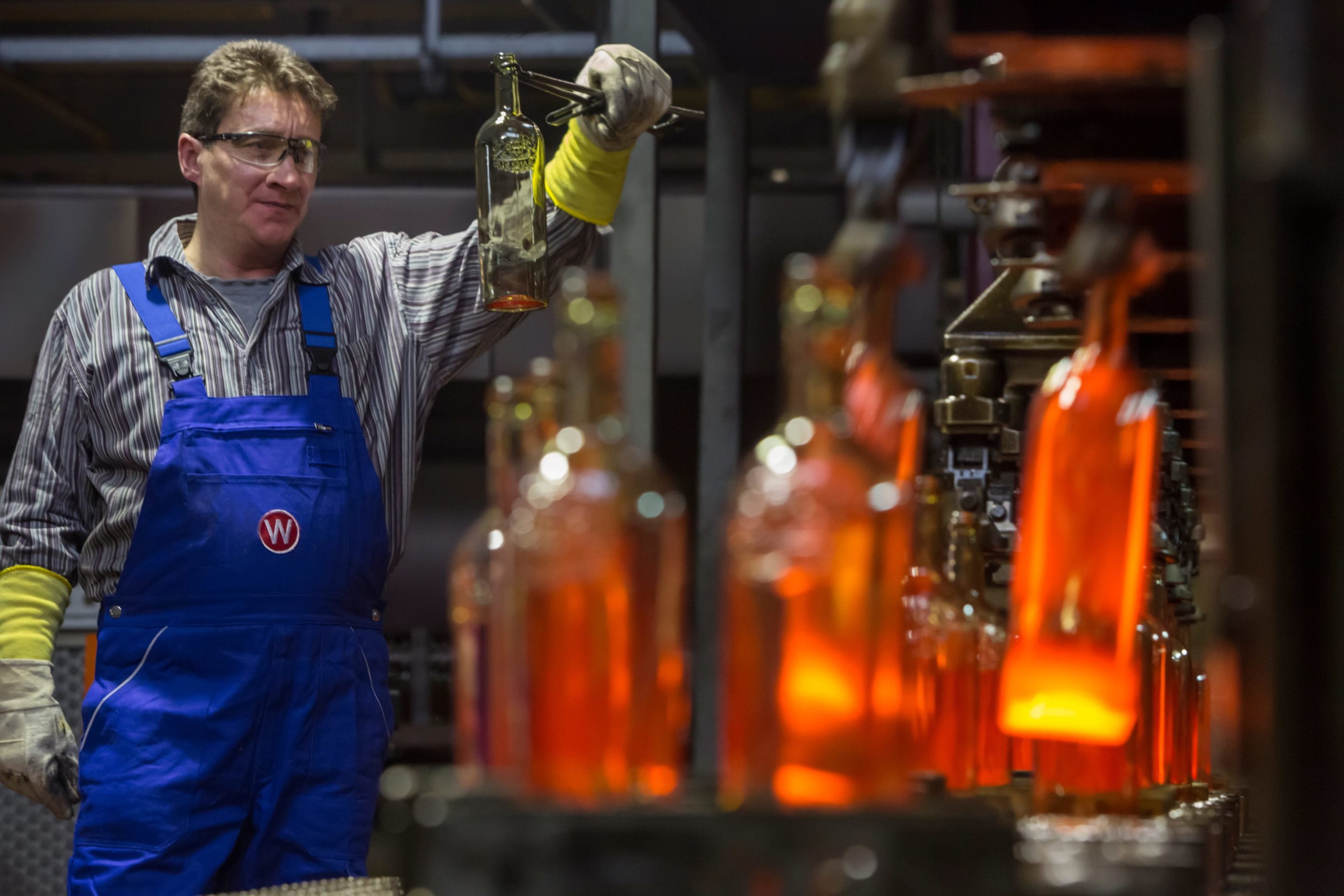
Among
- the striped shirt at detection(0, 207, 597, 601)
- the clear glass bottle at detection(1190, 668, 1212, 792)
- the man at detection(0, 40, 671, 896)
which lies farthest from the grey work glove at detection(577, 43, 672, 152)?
the clear glass bottle at detection(1190, 668, 1212, 792)

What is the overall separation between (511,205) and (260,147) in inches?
24.7

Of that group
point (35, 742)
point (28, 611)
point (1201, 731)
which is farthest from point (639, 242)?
point (1201, 731)

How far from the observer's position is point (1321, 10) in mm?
756

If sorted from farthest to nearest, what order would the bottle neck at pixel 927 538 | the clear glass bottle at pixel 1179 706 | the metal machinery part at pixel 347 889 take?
the clear glass bottle at pixel 1179 706 < the metal machinery part at pixel 347 889 < the bottle neck at pixel 927 538

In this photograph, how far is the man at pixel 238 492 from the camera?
231cm

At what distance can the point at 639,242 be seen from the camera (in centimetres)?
402

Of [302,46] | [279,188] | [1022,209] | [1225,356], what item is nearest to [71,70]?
[302,46]

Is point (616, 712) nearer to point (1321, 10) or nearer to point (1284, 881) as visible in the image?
point (1284, 881)

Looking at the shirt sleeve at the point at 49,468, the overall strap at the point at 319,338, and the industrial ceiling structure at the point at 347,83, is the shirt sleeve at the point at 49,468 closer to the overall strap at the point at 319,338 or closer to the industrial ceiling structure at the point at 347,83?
the overall strap at the point at 319,338

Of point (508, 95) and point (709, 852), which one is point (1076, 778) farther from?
point (508, 95)

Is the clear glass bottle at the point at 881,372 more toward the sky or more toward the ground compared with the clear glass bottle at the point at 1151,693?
more toward the sky

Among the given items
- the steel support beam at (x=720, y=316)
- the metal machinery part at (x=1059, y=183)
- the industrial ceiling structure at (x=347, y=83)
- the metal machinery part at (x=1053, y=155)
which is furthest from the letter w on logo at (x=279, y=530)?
the industrial ceiling structure at (x=347, y=83)

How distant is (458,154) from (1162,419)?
487 cm

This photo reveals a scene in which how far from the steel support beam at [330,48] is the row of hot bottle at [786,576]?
436 cm
